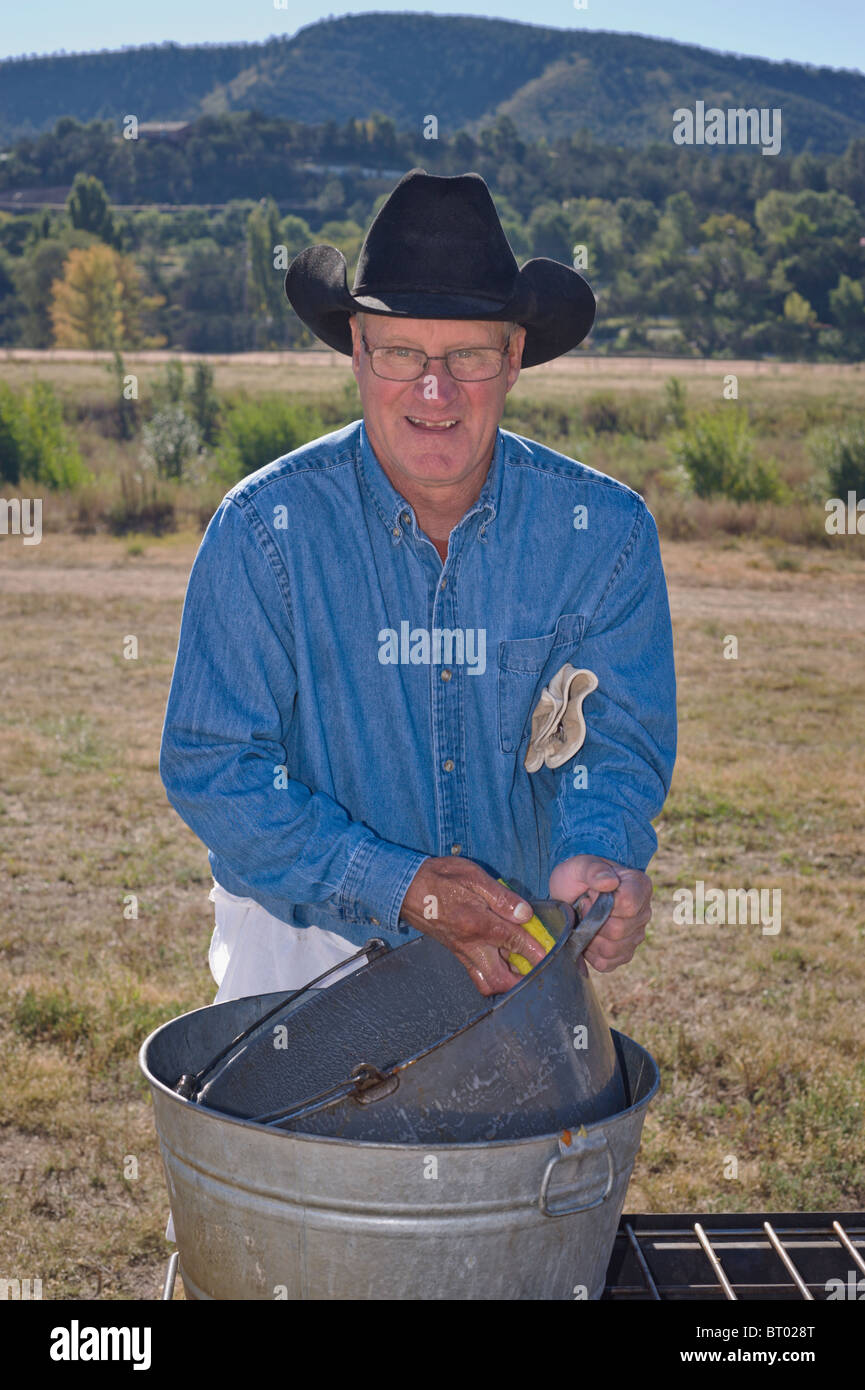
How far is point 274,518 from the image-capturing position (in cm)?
221

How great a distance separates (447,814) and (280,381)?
4932 centimetres

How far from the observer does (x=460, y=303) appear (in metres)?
2.17

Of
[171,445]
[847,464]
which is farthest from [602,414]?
[847,464]

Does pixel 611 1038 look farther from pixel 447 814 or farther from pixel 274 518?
pixel 274 518

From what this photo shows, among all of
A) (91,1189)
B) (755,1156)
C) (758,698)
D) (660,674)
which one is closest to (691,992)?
(755,1156)

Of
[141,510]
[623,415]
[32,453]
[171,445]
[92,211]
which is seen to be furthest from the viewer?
[92,211]

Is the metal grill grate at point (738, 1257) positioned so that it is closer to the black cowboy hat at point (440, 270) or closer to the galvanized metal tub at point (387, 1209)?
the galvanized metal tub at point (387, 1209)

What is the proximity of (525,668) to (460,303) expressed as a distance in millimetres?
624

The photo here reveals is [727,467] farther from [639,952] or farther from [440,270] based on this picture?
[440,270]

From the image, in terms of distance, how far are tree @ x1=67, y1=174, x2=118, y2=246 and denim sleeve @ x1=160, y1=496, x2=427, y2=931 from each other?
108 m

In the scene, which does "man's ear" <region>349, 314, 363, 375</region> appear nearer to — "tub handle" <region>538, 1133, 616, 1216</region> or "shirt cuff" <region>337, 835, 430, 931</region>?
"shirt cuff" <region>337, 835, 430, 931</region>

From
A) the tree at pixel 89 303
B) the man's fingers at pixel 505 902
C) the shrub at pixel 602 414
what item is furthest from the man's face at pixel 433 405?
the tree at pixel 89 303

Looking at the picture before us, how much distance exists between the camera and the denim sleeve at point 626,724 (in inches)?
83.0

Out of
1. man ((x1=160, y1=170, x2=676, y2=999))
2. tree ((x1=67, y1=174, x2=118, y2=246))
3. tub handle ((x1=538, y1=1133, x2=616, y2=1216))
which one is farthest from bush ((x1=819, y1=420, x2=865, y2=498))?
tree ((x1=67, y1=174, x2=118, y2=246))
